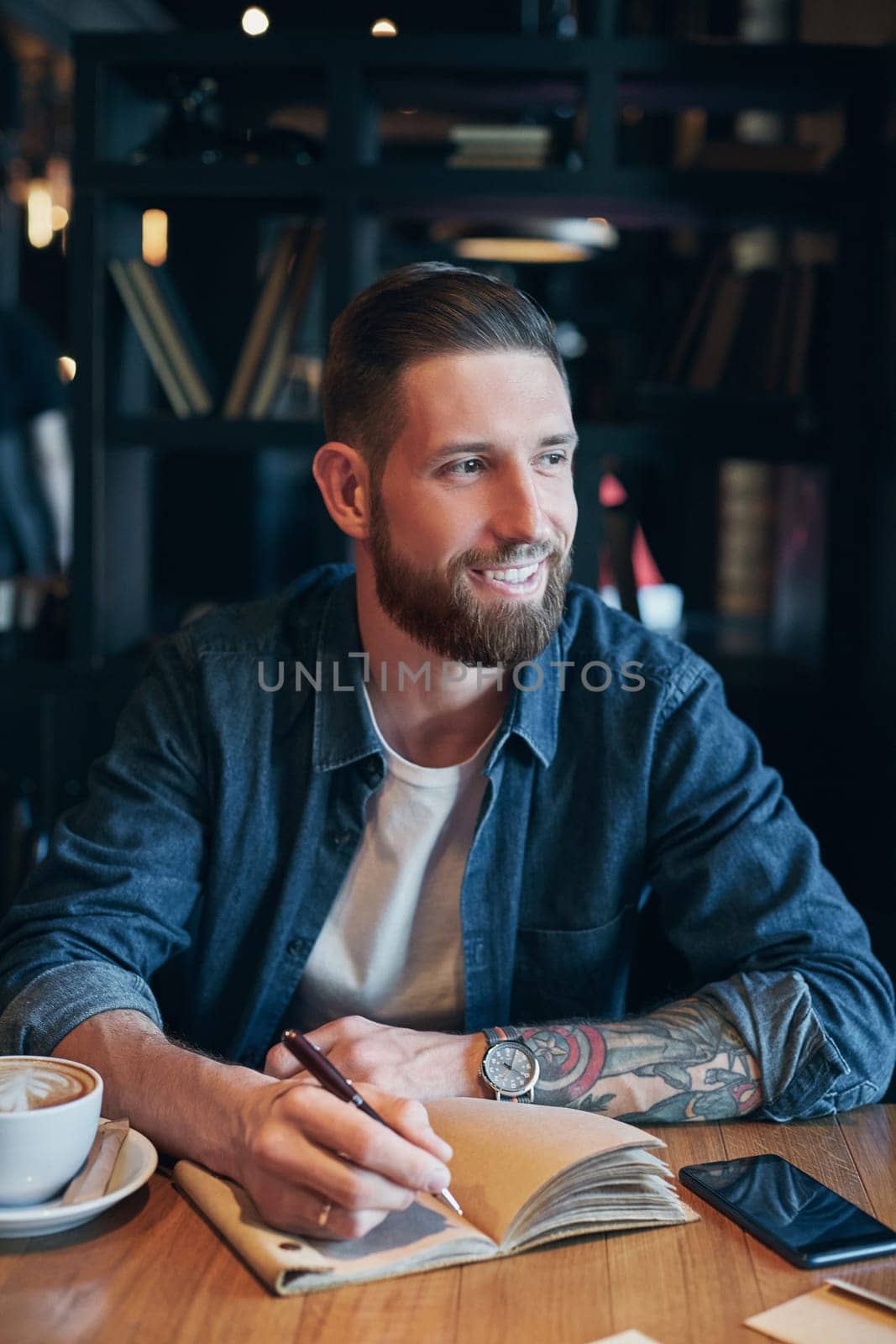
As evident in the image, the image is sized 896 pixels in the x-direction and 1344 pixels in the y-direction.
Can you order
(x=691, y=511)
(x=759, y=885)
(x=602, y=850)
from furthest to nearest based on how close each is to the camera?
(x=691, y=511)
(x=602, y=850)
(x=759, y=885)

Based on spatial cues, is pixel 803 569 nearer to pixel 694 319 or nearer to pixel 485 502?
pixel 694 319

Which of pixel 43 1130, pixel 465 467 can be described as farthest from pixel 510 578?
pixel 43 1130

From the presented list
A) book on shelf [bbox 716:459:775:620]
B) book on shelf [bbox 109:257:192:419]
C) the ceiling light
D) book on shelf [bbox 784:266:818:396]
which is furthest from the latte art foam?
the ceiling light

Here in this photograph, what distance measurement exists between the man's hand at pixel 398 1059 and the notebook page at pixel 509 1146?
96 millimetres

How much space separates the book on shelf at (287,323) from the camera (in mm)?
2549

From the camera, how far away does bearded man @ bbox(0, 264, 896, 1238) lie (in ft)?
4.79

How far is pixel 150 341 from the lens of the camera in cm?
259

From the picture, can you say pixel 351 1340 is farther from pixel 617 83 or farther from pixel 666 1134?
pixel 617 83

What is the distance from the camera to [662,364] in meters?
2.67

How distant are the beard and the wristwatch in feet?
1.37

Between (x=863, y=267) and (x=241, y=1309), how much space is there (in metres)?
2.08

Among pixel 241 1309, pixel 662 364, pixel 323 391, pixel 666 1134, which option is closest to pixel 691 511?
pixel 662 364

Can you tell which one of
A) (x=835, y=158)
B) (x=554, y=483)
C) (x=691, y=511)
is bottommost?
(x=691, y=511)

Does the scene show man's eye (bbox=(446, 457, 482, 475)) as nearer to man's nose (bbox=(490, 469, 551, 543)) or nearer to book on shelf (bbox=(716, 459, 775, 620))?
man's nose (bbox=(490, 469, 551, 543))
